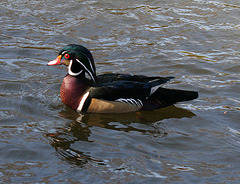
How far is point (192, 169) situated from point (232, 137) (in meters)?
1.22

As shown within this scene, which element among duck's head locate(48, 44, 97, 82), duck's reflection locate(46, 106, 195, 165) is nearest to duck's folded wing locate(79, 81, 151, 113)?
duck's reflection locate(46, 106, 195, 165)

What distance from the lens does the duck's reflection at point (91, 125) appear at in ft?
20.2

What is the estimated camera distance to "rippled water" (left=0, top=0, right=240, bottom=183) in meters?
5.79

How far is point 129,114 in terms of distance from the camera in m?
7.70

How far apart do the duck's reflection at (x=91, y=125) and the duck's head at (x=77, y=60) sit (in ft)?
2.12

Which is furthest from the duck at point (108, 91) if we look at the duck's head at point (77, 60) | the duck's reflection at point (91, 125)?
the duck's reflection at point (91, 125)

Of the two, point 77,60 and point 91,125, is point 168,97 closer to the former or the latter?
point 91,125

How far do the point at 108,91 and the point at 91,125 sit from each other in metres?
0.62

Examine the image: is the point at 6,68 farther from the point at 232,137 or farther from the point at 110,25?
the point at 232,137

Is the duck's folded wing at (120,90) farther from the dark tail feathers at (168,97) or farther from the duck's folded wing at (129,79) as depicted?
the dark tail feathers at (168,97)

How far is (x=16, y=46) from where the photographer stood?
10.3m

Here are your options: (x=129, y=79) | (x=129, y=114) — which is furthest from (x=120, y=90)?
(x=129, y=114)

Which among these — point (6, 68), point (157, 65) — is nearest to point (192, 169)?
point (157, 65)

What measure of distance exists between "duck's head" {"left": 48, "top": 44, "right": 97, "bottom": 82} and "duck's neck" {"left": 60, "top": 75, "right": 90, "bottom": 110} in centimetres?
14
